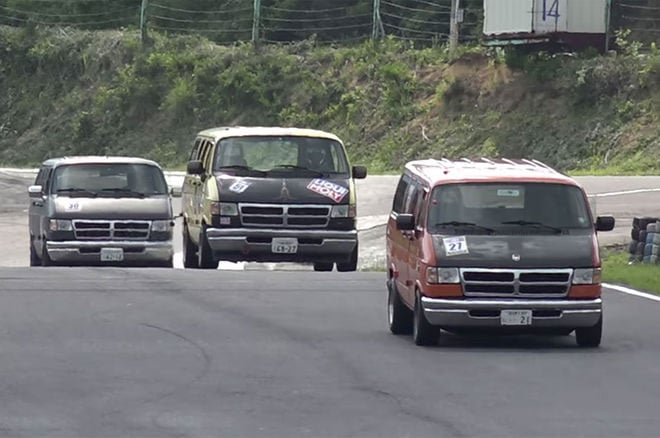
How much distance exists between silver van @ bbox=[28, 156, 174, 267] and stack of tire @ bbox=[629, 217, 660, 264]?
7535mm

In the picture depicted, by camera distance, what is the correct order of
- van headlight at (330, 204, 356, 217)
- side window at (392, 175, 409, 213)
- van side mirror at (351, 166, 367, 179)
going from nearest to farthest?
side window at (392, 175, 409, 213) < van headlight at (330, 204, 356, 217) < van side mirror at (351, 166, 367, 179)

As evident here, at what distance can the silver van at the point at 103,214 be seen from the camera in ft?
82.2

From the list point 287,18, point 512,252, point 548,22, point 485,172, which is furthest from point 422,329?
point 287,18

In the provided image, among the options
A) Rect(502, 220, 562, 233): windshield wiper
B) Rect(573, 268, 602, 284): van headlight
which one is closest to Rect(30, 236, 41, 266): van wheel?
Rect(502, 220, 562, 233): windshield wiper

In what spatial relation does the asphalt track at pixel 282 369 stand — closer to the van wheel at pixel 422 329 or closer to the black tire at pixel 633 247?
the van wheel at pixel 422 329

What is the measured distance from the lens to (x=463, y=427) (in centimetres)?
1114

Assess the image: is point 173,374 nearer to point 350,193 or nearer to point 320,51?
point 350,193

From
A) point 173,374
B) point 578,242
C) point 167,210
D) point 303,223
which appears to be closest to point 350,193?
point 303,223

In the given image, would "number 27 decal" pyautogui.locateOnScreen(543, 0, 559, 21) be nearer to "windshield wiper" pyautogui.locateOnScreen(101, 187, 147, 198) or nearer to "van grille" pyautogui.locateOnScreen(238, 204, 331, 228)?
"windshield wiper" pyautogui.locateOnScreen(101, 187, 147, 198)

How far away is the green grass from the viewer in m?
22.3

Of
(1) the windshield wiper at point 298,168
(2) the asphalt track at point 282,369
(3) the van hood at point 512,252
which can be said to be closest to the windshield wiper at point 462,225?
(3) the van hood at point 512,252

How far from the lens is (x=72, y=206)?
985 inches

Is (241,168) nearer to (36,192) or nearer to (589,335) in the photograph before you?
(36,192)

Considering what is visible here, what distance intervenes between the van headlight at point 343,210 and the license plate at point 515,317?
9075 mm
